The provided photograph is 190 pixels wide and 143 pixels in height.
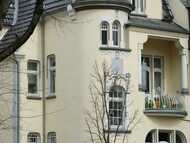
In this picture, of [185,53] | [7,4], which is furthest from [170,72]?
[7,4]

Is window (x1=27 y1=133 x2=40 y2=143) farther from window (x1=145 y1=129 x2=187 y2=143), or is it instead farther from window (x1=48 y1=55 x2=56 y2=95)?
window (x1=145 y1=129 x2=187 y2=143)

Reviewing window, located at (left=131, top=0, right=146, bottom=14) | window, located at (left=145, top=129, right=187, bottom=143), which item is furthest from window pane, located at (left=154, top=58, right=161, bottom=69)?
window, located at (left=145, top=129, right=187, bottom=143)

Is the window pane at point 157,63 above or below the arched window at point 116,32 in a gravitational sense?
below

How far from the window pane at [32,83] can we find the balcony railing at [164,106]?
551cm

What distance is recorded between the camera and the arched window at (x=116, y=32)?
31.8 meters

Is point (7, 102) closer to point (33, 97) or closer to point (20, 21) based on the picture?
point (33, 97)

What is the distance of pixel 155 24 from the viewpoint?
110ft

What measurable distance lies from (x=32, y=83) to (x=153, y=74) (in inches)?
239

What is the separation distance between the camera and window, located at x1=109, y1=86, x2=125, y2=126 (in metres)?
31.2

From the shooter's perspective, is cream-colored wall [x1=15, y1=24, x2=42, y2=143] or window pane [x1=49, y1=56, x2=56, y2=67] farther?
window pane [x1=49, y1=56, x2=56, y2=67]

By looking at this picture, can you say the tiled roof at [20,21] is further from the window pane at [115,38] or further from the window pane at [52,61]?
the window pane at [115,38]

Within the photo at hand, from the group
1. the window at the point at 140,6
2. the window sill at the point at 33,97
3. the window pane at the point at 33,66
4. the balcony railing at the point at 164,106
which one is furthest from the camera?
the window pane at the point at 33,66

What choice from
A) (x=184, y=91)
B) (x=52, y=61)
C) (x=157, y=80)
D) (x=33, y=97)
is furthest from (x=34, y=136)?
(x=184, y=91)

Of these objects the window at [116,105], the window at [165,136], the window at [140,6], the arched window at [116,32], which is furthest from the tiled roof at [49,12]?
the window at [165,136]
